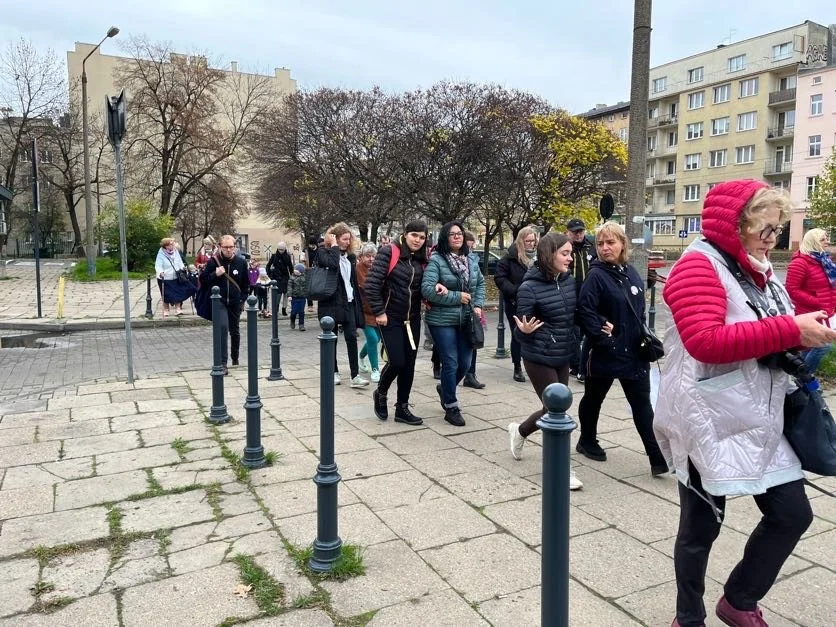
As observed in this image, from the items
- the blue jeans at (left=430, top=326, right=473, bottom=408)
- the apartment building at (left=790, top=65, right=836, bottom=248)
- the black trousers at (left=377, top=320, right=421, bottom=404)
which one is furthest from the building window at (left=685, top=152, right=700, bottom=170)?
the black trousers at (left=377, top=320, right=421, bottom=404)

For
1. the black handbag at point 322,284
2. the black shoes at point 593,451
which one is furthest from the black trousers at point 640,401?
the black handbag at point 322,284

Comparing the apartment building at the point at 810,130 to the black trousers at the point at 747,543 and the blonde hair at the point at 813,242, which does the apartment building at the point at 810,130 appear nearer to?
the blonde hair at the point at 813,242

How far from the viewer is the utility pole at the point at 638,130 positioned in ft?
32.2

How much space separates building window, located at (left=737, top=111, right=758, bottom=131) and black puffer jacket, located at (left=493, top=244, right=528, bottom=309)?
57544 millimetres

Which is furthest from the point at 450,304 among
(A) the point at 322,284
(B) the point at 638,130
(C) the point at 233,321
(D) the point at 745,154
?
(D) the point at 745,154

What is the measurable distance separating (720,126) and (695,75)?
245 inches

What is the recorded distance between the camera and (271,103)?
123 feet

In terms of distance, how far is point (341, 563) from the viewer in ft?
→ 10.8

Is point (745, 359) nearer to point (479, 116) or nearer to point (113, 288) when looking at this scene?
point (479, 116)

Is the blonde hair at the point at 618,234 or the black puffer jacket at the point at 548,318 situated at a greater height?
the blonde hair at the point at 618,234

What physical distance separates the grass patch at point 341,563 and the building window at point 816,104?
58138 mm

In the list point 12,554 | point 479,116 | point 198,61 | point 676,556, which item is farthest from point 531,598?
point 198,61

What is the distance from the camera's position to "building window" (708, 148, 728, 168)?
59281 mm

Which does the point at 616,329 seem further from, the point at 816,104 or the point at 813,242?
the point at 816,104
